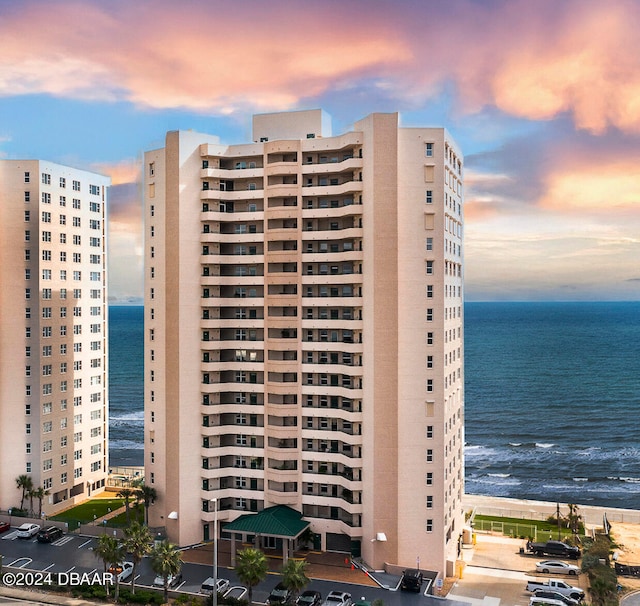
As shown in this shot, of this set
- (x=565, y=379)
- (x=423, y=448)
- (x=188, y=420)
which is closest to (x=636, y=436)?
(x=565, y=379)

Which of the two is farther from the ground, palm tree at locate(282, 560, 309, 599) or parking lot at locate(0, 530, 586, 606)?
palm tree at locate(282, 560, 309, 599)

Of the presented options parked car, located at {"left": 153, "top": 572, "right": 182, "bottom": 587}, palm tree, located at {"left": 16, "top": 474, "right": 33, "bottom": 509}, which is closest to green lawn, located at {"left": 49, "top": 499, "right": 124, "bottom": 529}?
palm tree, located at {"left": 16, "top": 474, "right": 33, "bottom": 509}

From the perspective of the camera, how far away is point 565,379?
194 meters

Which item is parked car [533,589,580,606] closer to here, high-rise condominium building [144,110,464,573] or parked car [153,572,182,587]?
high-rise condominium building [144,110,464,573]

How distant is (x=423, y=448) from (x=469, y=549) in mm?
15727

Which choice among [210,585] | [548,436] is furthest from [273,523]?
[548,436]

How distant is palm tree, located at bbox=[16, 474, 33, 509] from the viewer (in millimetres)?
71812

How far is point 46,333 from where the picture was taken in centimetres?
7500

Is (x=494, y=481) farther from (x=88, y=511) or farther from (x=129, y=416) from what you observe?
(x=129, y=416)

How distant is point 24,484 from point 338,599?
1573 inches

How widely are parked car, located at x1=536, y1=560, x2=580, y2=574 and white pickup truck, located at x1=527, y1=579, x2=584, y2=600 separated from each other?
371 cm

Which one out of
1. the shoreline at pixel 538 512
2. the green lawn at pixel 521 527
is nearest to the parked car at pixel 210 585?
the green lawn at pixel 521 527

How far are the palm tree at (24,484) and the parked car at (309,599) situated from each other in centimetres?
3675

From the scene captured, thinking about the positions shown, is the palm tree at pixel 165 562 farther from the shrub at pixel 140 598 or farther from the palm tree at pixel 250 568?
the palm tree at pixel 250 568
